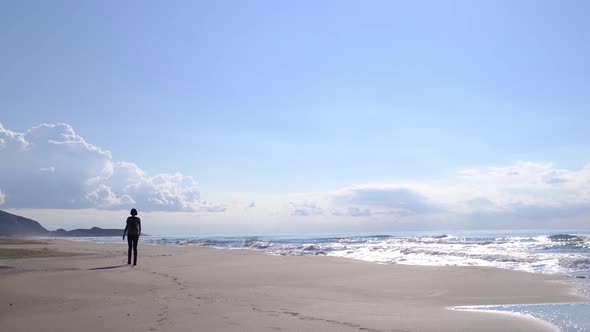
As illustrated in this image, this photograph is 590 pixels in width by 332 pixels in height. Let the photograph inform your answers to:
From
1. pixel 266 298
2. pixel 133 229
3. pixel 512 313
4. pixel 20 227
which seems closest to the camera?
pixel 512 313

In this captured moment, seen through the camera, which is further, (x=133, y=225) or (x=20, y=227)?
(x=20, y=227)

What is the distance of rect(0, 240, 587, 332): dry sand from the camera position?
6016mm

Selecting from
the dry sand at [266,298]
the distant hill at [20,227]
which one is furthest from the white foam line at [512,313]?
the distant hill at [20,227]

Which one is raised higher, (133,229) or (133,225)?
(133,225)

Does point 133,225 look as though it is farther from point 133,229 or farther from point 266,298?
point 266,298

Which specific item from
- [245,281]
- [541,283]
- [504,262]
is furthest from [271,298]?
[504,262]

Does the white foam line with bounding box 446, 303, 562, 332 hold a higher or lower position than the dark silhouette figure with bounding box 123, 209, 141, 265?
lower

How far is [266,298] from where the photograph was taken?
8305 millimetres

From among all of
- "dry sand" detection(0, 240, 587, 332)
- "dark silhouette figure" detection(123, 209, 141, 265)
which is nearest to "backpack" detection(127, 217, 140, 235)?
"dark silhouette figure" detection(123, 209, 141, 265)

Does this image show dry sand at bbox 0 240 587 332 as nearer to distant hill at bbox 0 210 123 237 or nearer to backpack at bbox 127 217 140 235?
backpack at bbox 127 217 140 235

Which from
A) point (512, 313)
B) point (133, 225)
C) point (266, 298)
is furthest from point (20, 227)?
point (512, 313)

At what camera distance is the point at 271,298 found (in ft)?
27.3

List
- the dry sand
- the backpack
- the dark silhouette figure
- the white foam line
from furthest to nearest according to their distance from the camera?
the backpack
the dark silhouette figure
the white foam line
the dry sand

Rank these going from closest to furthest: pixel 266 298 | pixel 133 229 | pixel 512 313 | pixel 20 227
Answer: pixel 512 313, pixel 266 298, pixel 133 229, pixel 20 227
